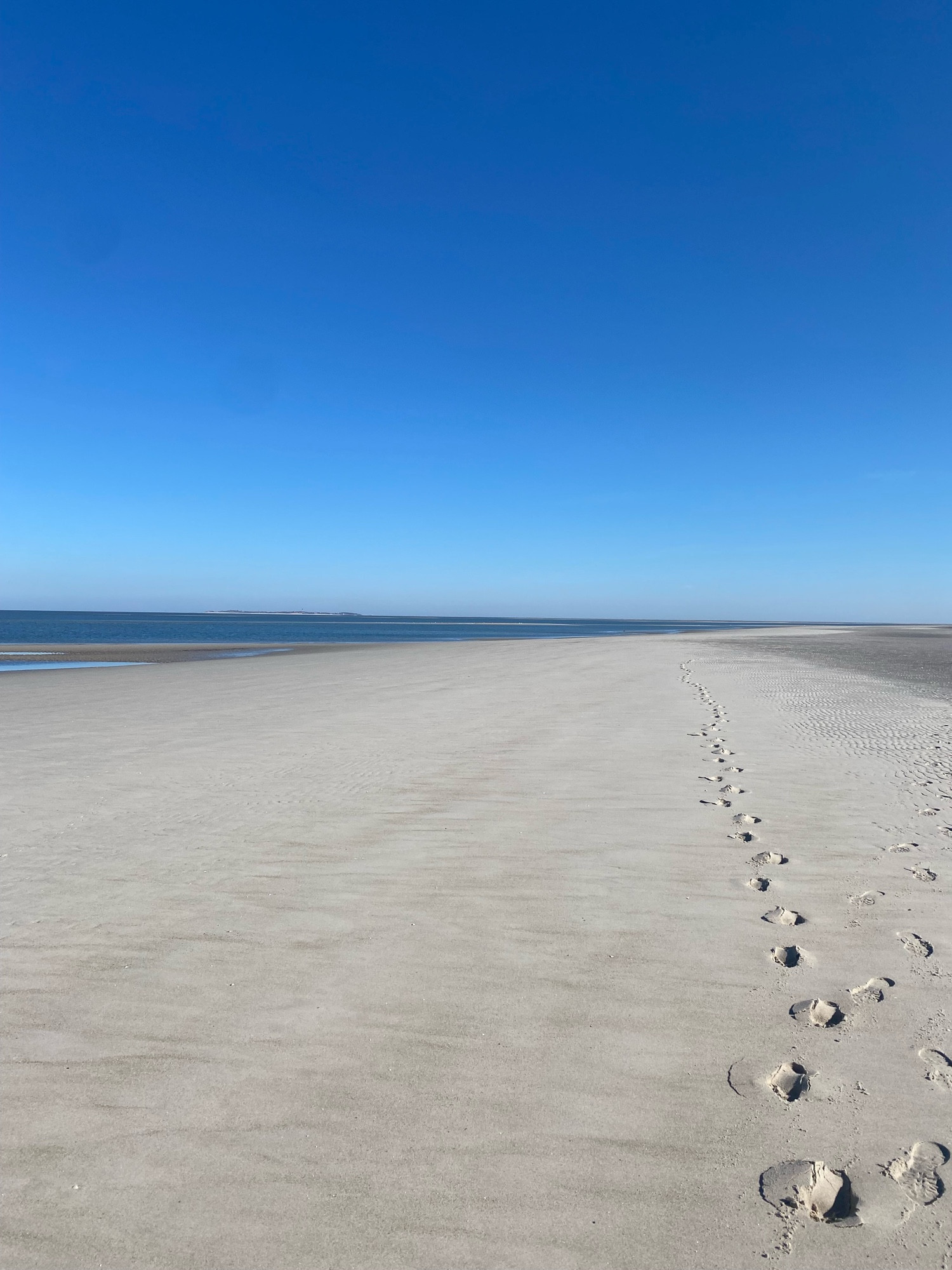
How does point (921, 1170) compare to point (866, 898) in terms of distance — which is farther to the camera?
point (866, 898)

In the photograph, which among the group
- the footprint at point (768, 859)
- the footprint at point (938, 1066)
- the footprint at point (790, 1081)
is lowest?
the footprint at point (790, 1081)

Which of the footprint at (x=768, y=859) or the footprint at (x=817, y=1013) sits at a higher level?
the footprint at (x=768, y=859)

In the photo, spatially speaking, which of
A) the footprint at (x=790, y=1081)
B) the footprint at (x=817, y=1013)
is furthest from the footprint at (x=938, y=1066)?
the footprint at (x=790, y=1081)

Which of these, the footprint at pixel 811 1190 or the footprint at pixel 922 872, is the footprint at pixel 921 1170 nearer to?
the footprint at pixel 811 1190

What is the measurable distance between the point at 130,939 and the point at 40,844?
2.20m

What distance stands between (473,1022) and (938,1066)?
6.52 ft

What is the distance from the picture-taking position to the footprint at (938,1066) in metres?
2.88

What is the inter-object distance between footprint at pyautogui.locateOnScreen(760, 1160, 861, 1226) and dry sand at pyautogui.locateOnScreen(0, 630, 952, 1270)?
14mm

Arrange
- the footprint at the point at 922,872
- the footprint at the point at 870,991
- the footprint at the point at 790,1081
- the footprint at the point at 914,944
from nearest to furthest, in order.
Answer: the footprint at the point at 790,1081
the footprint at the point at 870,991
the footprint at the point at 914,944
the footprint at the point at 922,872

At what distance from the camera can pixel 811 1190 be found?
7.79 feet

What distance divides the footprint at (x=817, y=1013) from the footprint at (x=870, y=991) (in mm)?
148

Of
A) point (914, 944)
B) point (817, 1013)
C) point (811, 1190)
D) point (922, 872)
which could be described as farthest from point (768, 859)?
point (811, 1190)

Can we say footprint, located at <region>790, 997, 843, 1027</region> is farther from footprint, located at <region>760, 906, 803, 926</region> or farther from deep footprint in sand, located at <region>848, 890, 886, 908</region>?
deep footprint in sand, located at <region>848, 890, 886, 908</region>

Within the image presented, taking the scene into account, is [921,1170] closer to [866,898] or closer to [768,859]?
[866,898]
